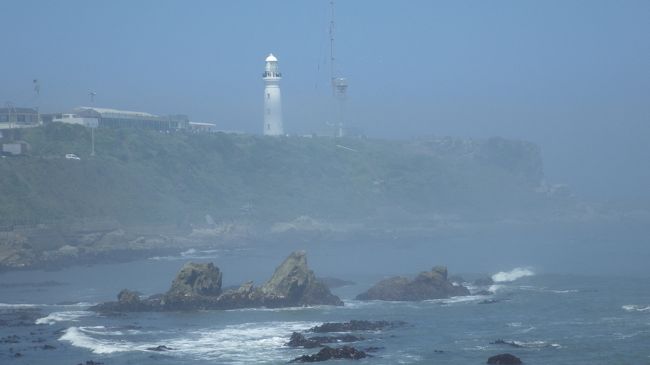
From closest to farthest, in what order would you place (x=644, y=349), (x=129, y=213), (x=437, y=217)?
(x=644, y=349), (x=129, y=213), (x=437, y=217)

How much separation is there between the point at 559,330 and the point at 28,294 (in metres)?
29.5

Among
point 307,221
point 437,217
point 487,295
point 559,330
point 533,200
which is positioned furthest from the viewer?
point 533,200

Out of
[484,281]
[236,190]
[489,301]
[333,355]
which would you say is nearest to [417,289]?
[489,301]

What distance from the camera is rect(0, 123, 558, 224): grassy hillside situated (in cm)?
8825

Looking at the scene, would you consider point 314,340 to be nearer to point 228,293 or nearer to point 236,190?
point 228,293

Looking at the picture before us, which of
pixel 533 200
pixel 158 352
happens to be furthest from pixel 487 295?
pixel 533 200

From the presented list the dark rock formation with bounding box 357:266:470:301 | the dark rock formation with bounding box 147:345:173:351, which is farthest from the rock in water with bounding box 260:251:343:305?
the dark rock formation with bounding box 147:345:173:351

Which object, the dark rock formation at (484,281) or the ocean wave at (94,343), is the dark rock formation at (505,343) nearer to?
the ocean wave at (94,343)

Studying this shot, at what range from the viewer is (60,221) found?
79875mm

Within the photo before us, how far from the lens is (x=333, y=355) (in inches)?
1414

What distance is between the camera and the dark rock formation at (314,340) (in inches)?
1518

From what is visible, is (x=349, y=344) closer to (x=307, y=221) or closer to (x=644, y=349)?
(x=644, y=349)

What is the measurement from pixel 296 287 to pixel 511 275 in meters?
18.6

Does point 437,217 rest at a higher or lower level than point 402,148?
lower
